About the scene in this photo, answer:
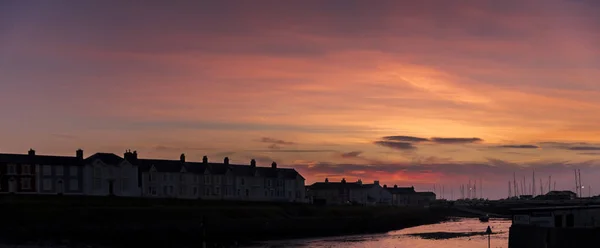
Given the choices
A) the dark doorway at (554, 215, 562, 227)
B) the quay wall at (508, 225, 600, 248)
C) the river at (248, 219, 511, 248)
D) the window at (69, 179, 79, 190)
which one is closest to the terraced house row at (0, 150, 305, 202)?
the window at (69, 179, 79, 190)

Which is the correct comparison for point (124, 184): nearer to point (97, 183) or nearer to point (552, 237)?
point (97, 183)

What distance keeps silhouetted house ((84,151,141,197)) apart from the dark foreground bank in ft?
40.6

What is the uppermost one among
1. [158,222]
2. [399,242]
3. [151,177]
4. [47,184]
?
[151,177]

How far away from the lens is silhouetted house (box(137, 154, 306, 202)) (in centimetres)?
11744

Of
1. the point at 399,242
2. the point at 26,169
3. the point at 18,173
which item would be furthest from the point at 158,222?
the point at 26,169

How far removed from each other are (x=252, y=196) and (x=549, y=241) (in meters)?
85.6

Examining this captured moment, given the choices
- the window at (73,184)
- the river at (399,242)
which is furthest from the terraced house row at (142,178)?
the river at (399,242)

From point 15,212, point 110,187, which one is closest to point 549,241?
point 15,212

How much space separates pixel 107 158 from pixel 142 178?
395 inches

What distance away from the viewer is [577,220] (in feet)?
185

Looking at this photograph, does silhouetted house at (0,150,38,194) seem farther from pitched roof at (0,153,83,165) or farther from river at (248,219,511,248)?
river at (248,219,511,248)

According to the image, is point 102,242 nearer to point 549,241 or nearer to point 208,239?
point 208,239

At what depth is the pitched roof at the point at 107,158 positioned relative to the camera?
103625 mm

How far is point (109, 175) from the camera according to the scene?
105m
